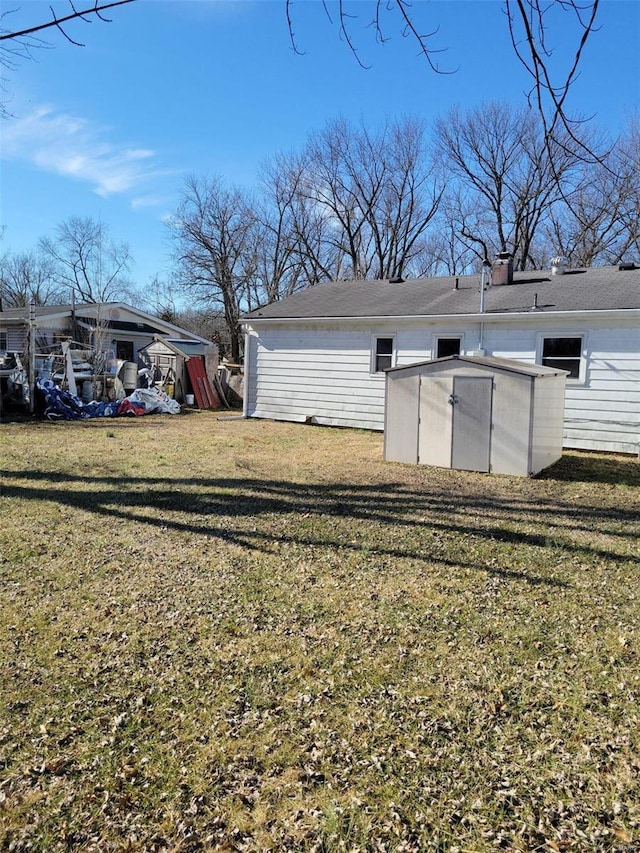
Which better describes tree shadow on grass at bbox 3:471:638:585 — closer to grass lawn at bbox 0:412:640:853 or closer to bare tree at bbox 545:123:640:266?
grass lawn at bbox 0:412:640:853

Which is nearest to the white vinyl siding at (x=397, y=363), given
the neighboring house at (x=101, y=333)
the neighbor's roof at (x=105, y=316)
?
the neighboring house at (x=101, y=333)

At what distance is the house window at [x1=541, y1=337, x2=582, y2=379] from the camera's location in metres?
10.1

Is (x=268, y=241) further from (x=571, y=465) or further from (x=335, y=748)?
(x=335, y=748)

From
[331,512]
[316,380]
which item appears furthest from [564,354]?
[331,512]

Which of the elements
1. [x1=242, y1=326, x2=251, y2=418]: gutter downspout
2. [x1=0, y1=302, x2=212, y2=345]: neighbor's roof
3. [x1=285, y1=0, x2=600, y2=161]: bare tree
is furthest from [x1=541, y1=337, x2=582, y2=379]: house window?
[x1=0, y1=302, x2=212, y2=345]: neighbor's roof

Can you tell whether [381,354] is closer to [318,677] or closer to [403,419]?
[403,419]

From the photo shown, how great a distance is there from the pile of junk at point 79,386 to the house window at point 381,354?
22.4 ft

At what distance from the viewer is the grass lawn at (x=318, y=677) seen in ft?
6.56

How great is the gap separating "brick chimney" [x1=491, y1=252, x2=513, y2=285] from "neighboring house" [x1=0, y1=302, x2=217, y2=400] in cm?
993

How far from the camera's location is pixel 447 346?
1149 centimetres

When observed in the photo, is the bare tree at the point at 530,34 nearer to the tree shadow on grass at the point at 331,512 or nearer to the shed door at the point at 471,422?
the tree shadow on grass at the point at 331,512

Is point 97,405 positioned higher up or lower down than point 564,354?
lower down

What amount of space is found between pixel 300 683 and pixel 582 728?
4.41ft

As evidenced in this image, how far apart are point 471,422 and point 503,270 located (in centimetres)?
590
